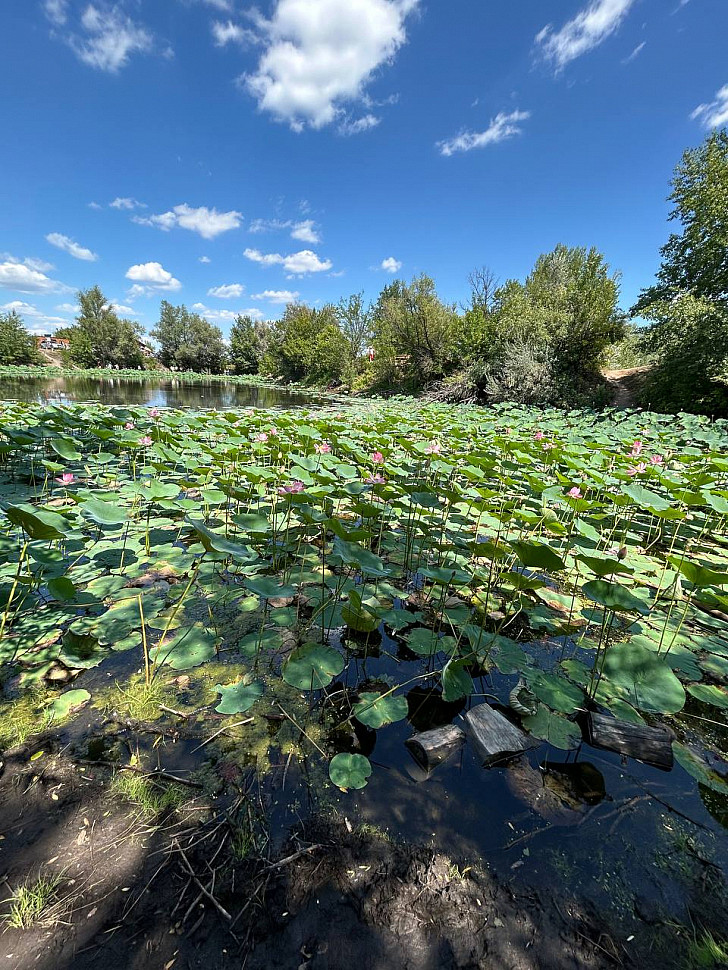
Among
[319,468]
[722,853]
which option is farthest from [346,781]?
[319,468]

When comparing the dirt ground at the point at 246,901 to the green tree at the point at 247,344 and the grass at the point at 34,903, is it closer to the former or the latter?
the grass at the point at 34,903

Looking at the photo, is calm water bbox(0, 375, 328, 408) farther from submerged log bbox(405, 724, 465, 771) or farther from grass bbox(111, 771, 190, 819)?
submerged log bbox(405, 724, 465, 771)

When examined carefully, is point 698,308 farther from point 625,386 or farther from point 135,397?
point 135,397

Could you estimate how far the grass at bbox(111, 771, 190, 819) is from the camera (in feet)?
4.23

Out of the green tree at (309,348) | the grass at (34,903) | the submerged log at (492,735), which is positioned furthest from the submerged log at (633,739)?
the green tree at (309,348)

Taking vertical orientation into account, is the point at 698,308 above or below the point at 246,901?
above

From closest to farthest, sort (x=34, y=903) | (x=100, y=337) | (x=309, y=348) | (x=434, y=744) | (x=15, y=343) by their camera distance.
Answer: (x=34, y=903), (x=434, y=744), (x=309, y=348), (x=15, y=343), (x=100, y=337)

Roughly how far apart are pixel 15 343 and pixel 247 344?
83.3ft

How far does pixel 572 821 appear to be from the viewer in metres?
1.33

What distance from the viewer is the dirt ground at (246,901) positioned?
97 centimetres

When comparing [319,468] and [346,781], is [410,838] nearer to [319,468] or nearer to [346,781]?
[346,781]

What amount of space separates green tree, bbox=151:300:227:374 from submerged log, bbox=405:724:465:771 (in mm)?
62840

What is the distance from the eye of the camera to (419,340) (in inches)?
790

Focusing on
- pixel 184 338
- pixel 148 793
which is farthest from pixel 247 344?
pixel 148 793
